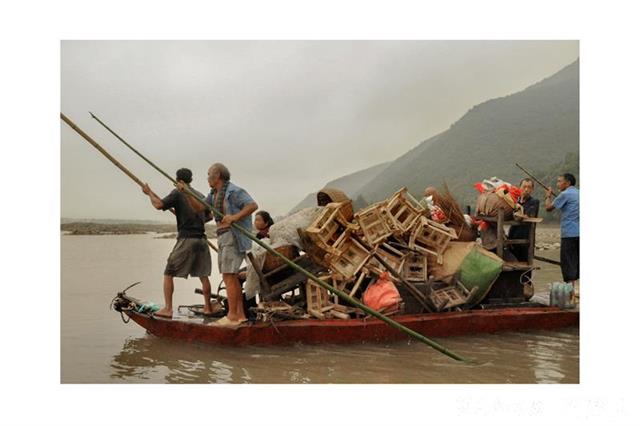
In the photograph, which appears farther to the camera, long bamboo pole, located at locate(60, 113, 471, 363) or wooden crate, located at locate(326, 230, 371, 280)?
wooden crate, located at locate(326, 230, 371, 280)

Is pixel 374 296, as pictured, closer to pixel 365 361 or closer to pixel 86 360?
pixel 365 361

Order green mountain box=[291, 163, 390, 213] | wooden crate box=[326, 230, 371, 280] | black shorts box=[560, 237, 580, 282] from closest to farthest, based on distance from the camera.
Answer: wooden crate box=[326, 230, 371, 280] → black shorts box=[560, 237, 580, 282] → green mountain box=[291, 163, 390, 213]

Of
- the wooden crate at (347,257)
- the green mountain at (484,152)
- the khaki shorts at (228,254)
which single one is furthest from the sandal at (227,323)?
the green mountain at (484,152)

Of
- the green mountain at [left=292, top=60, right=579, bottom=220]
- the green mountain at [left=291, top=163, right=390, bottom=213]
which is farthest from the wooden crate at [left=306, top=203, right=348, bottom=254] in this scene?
the green mountain at [left=291, top=163, right=390, bottom=213]

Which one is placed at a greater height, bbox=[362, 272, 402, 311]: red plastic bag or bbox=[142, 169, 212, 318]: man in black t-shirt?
bbox=[142, 169, 212, 318]: man in black t-shirt

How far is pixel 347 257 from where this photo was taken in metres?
5.60

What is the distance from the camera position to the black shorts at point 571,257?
622 centimetres

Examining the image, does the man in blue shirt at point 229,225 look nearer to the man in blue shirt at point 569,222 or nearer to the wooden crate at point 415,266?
the wooden crate at point 415,266

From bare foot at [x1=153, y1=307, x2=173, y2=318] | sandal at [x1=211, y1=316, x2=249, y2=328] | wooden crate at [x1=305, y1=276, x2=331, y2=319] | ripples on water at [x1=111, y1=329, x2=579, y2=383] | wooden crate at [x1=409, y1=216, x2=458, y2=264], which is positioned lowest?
ripples on water at [x1=111, y1=329, x2=579, y2=383]

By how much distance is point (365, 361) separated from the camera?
5184mm

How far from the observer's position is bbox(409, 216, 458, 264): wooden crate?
5770 mm

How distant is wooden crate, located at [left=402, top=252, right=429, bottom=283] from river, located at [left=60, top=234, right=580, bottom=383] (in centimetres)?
67

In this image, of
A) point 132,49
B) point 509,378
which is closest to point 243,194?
point 132,49

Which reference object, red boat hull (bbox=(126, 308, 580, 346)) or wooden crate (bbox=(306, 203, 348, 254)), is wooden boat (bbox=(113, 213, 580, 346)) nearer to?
red boat hull (bbox=(126, 308, 580, 346))
